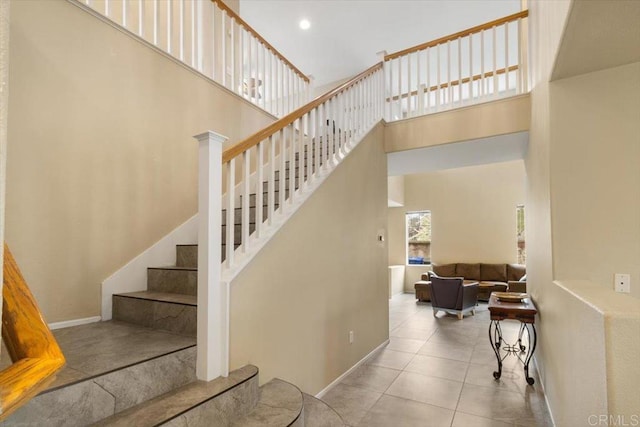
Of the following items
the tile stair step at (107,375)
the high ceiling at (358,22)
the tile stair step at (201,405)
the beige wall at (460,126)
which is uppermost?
the high ceiling at (358,22)

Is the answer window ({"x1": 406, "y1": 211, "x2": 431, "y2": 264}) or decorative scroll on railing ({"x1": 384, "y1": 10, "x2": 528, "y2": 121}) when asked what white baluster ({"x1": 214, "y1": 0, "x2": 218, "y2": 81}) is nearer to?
decorative scroll on railing ({"x1": 384, "y1": 10, "x2": 528, "y2": 121})

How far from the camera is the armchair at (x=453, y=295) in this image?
6049 mm

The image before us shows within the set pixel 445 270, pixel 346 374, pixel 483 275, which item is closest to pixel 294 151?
pixel 346 374

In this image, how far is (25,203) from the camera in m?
2.10

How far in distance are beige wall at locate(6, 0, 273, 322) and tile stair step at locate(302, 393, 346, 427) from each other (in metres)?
1.73

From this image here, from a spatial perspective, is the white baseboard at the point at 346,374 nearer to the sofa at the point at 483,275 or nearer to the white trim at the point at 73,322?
the white trim at the point at 73,322

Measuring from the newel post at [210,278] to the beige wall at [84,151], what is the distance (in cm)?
116

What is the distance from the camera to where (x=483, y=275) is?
313 inches

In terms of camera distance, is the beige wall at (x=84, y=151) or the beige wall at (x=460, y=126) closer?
the beige wall at (x=84, y=151)

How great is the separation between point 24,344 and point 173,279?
83.7 inches

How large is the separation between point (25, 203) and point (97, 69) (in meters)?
1.15

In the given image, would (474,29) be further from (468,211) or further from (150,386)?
(468,211)

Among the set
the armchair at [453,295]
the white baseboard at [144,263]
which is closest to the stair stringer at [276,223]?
the white baseboard at [144,263]

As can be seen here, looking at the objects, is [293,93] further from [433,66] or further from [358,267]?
[433,66]
